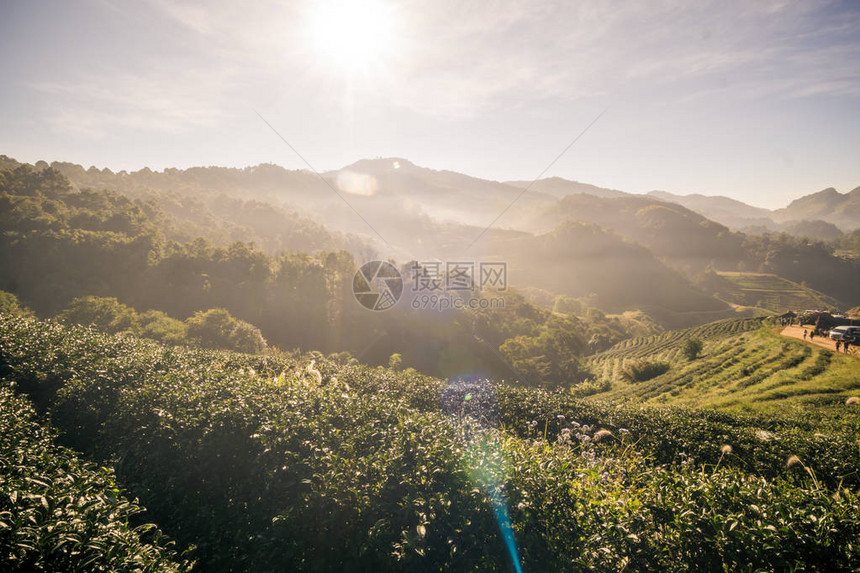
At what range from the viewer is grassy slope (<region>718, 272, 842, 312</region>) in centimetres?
13112

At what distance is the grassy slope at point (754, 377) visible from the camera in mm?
16969

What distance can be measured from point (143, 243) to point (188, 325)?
20.1 metres

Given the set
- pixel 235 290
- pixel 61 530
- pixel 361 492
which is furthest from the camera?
pixel 235 290

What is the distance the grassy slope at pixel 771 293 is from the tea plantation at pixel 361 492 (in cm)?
17803

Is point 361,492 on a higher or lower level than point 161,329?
higher

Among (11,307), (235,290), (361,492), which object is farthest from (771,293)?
(11,307)

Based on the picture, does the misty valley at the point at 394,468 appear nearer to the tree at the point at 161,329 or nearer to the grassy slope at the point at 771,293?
the tree at the point at 161,329

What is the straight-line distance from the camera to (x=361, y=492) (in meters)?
4.52

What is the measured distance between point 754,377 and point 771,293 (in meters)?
174

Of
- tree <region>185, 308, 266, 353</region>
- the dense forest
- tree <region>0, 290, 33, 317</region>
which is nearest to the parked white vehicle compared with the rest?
the dense forest

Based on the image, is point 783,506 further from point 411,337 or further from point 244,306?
point 244,306

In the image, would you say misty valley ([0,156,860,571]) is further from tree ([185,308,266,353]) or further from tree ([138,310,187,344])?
tree ([185,308,266,353])

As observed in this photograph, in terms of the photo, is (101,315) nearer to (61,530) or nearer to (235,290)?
(235,290)

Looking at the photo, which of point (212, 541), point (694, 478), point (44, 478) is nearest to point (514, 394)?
point (694, 478)
